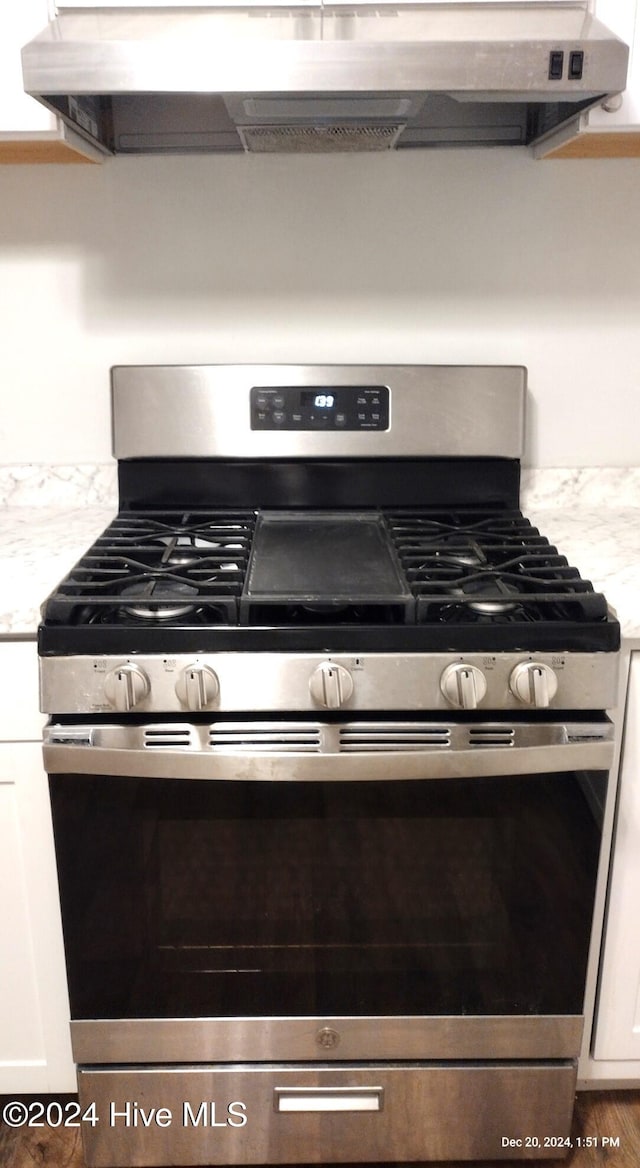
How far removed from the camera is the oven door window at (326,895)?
3.82 feet

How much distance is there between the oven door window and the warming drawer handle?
5.3 inches

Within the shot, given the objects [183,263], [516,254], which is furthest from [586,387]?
[183,263]

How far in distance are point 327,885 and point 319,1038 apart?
251 mm

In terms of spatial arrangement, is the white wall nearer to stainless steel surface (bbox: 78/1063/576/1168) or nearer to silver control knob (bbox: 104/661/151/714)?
silver control knob (bbox: 104/661/151/714)

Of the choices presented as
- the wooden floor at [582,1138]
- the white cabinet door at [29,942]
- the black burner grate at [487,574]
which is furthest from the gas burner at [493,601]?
the wooden floor at [582,1138]

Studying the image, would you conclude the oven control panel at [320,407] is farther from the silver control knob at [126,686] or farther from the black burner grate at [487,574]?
the silver control knob at [126,686]

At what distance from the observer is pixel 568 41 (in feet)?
3.76

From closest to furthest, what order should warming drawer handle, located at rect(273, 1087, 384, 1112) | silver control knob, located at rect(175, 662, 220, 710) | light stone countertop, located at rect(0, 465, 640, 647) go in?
silver control knob, located at rect(175, 662, 220, 710) → light stone countertop, located at rect(0, 465, 640, 647) → warming drawer handle, located at rect(273, 1087, 384, 1112)

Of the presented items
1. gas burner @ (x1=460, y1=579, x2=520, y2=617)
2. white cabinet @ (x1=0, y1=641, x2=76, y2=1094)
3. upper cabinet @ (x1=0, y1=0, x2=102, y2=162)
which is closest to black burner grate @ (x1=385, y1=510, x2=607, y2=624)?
gas burner @ (x1=460, y1=579, x2=520, y2=617)

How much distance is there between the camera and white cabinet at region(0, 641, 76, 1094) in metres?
1.21

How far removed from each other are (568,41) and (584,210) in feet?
1.68

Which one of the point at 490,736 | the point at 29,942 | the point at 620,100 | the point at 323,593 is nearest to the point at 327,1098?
the point at 29,942

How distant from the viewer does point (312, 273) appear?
165 cm

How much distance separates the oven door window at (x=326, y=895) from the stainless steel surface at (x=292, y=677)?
0.11 meters
